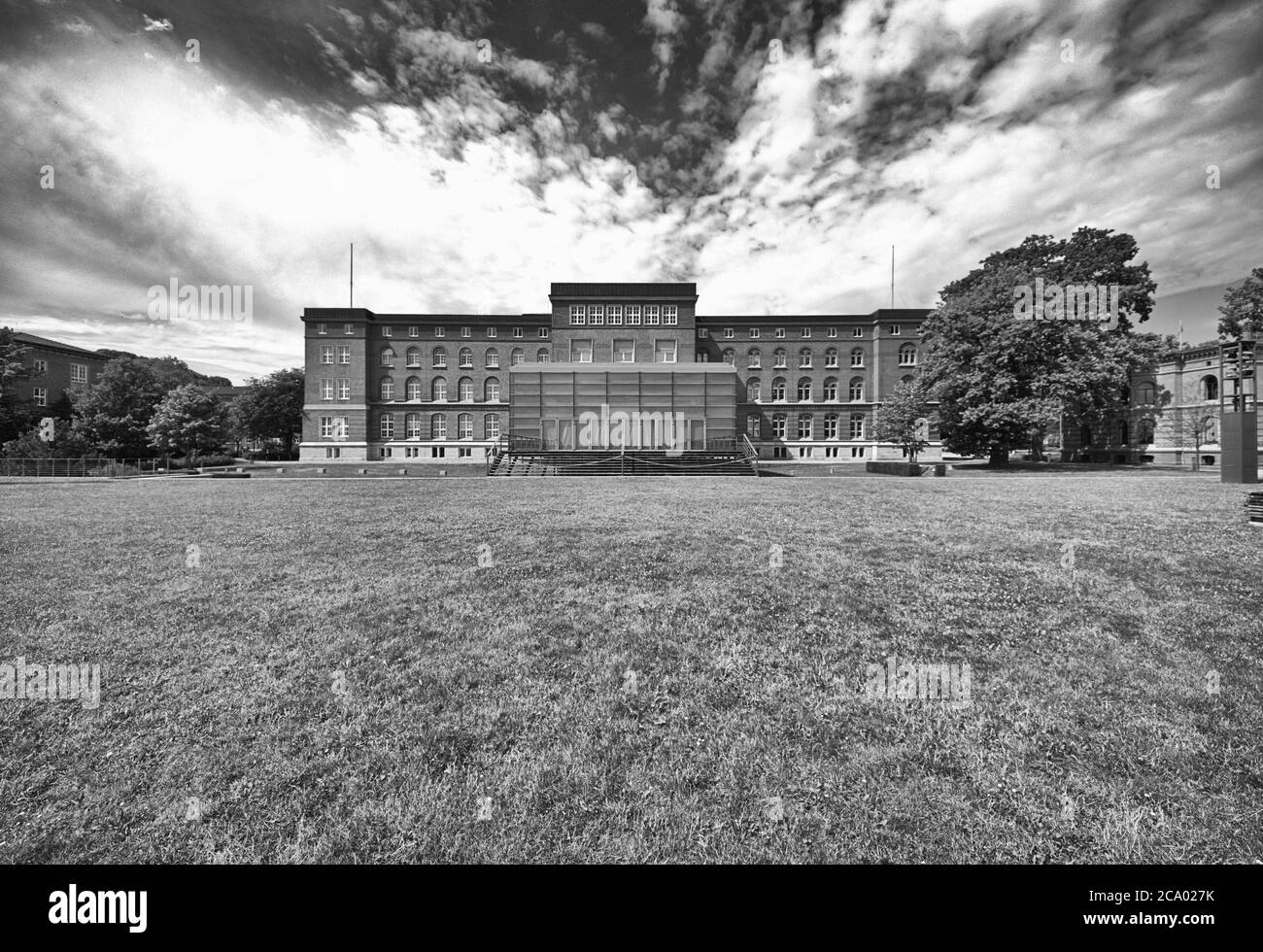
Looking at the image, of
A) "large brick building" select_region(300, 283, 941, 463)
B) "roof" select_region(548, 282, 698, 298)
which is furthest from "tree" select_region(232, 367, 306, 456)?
"roof" select_region(548, 282, 698, 298)

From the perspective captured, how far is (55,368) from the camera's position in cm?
6384

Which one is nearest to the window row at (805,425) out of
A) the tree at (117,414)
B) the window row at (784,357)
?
the window row at (784,357)

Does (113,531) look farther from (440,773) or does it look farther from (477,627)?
(440,773)

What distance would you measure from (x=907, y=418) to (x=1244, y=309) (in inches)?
1168

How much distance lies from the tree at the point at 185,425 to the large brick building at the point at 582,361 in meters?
9.73

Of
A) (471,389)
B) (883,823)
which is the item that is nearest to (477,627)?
(883,823)

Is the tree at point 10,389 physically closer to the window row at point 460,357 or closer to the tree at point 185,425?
the tree at point 185,425

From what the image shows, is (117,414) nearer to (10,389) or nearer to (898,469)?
(10,389)

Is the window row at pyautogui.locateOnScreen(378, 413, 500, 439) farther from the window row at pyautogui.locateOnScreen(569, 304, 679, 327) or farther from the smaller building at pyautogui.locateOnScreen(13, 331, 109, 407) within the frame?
the smaller building at pyautogui.locateOnScreen(13, 331, 109, 407)

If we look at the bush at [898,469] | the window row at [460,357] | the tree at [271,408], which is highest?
the window row at [460,357]

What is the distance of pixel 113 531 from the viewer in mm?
11328

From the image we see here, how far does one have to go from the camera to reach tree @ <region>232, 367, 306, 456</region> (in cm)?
7256

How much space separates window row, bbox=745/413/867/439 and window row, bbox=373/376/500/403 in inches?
1312

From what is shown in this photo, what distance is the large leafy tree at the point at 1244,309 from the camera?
128 feet
